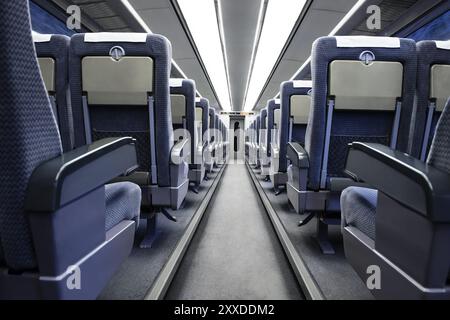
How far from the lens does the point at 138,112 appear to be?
1.95 meters

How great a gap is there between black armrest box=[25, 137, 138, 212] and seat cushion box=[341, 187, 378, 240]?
3.18 feet

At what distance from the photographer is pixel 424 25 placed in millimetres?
4664

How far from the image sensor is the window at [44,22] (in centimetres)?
408

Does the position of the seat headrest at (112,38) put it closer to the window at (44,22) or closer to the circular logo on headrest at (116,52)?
the circular logo on headrest at (116,52)

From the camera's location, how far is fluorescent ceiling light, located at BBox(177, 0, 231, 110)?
549cm

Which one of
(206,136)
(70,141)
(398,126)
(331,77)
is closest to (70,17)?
(206,136)

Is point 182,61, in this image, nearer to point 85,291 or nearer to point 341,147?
point 341,147

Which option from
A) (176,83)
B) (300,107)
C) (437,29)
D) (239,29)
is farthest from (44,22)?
(437,29)

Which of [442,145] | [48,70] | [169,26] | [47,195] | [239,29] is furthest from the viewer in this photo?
[239,29]

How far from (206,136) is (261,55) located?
4970 millimetres

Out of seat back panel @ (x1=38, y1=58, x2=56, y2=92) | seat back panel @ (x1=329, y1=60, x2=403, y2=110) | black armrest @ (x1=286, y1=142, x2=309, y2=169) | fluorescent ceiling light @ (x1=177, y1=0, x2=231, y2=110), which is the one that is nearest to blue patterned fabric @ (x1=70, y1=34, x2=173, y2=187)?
seat back panel @ (x1=38, y1=58, x2=56, y2=92)

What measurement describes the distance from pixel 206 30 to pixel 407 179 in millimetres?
6937

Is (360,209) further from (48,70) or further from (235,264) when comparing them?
(48,70)

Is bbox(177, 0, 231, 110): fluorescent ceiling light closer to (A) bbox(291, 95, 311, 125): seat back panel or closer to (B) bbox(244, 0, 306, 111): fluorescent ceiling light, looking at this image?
(B) bbox(244, 0, 306, 111): fluorescent ceiling light
